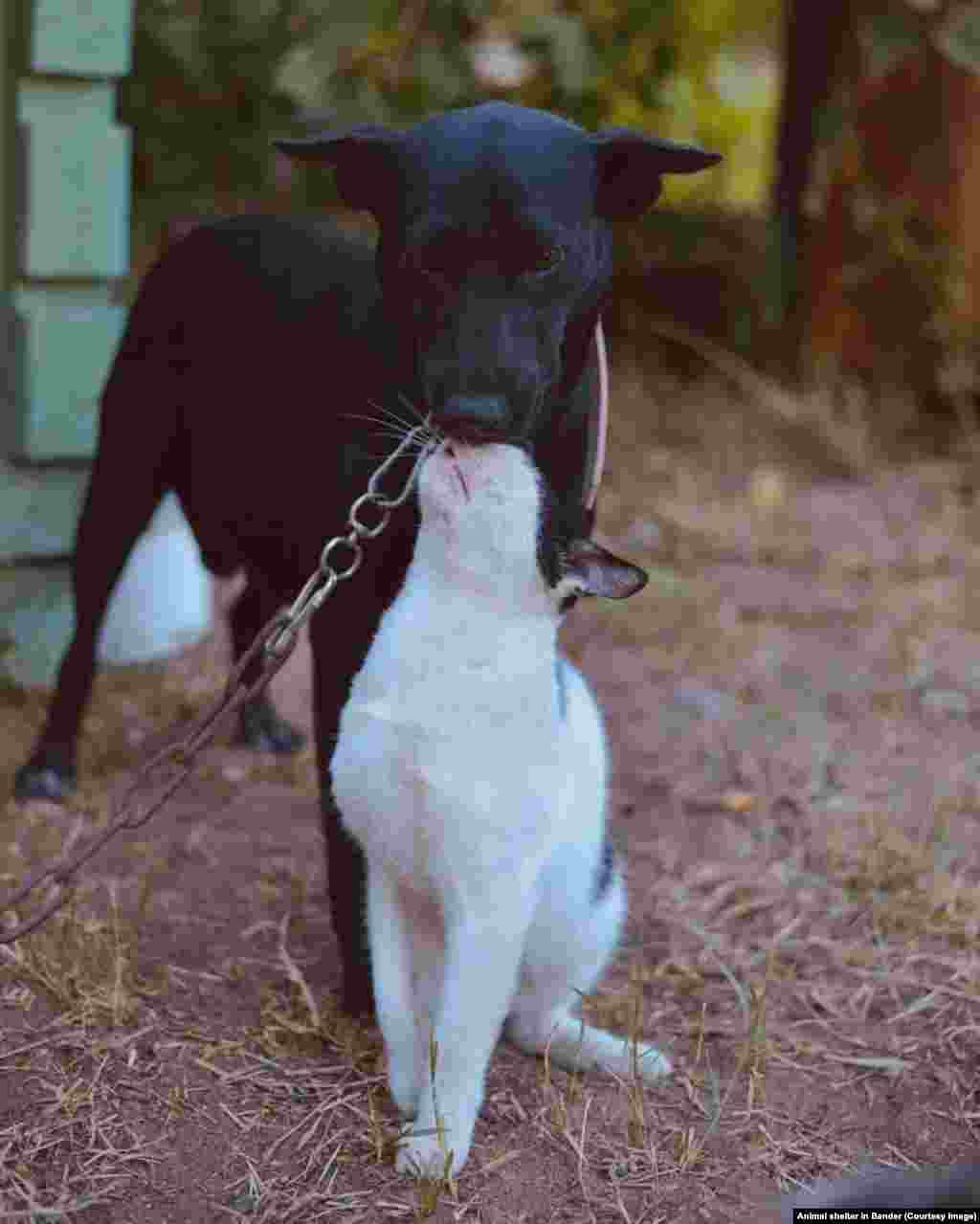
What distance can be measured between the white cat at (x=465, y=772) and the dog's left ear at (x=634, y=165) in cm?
47

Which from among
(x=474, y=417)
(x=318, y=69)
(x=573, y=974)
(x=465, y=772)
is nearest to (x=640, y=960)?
(x=573, y=974)

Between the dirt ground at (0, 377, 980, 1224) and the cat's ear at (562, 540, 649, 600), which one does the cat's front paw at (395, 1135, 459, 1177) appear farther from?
the cat's ear at (562, 540, 649, 600)

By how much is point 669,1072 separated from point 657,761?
1.23m

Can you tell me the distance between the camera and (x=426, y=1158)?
80.0 inches

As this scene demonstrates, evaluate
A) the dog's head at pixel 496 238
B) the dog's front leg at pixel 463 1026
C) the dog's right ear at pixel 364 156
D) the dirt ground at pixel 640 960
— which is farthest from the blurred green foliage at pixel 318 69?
the dog's front leg at pixel 463 1026

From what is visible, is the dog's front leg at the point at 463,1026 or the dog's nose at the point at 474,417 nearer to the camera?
the dog's nose at the point at 474,417

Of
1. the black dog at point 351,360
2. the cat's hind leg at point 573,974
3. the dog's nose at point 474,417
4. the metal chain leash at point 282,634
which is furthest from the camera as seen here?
the cat's hind leg at point 573,974

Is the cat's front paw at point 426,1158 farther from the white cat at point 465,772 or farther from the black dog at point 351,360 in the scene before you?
the black dog at point 351,360

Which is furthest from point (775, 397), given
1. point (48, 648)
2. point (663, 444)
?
point (48, 648)

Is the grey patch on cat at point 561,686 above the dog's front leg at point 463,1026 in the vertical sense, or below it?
above

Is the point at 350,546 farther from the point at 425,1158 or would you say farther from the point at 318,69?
the point at 318,69

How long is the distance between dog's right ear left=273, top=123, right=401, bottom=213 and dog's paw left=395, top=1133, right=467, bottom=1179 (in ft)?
3.90

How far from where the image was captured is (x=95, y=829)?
10.1 feet

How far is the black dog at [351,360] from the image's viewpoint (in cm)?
194
